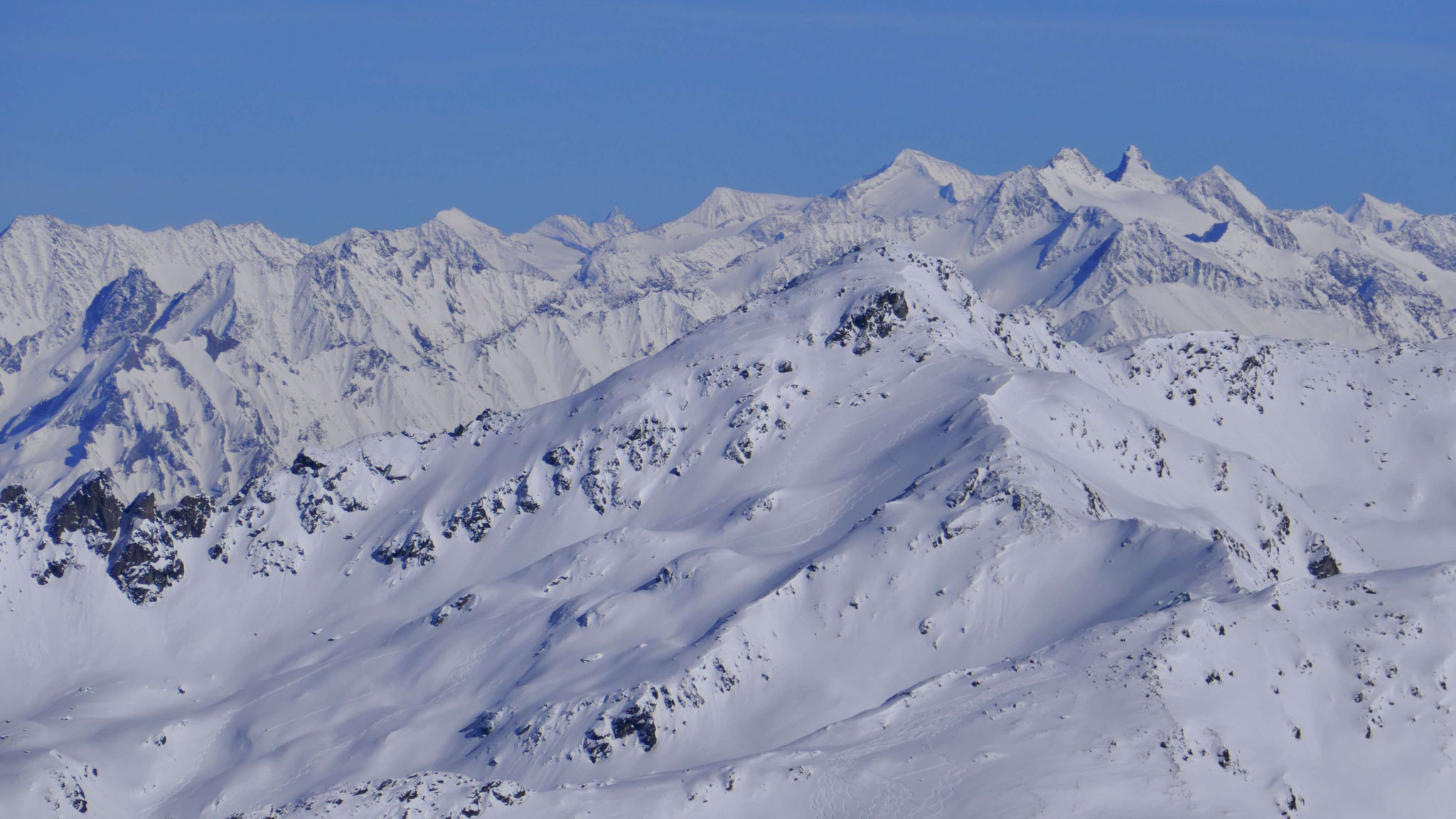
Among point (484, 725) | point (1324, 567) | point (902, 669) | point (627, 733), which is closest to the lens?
point (627, 733)

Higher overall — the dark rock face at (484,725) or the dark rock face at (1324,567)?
the dark rock face at (484,725)

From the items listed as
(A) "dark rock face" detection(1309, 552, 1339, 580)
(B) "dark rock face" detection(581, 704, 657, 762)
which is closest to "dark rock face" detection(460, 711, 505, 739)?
(B) "dark rock face" detection(581, 704, 657, 762)

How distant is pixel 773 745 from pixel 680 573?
128 feet

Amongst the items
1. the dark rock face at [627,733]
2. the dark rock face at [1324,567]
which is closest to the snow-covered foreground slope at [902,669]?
the dark rock face at [627,733]

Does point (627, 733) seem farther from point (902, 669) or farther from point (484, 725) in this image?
point (902, 669)

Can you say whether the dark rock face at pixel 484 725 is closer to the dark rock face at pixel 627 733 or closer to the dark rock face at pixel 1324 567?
the dark rock face at pixel 627 733

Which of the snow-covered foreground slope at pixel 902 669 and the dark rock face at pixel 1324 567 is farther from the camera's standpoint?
the dark rock face at pixel 1324 567

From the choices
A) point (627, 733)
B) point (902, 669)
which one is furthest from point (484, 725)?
point (902, 669)

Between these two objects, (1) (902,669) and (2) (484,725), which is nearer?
(1) (902,669)

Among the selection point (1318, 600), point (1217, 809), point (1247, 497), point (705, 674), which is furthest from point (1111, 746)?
point (1247, 497)

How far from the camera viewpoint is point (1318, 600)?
11225 centimetres

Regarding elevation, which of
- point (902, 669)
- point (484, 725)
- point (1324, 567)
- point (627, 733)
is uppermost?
point (484, 725)

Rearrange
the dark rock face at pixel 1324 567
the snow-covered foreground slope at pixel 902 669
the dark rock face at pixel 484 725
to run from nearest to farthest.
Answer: the snow-covered foreground slope at pixel 902 669 → the dark rock face at pixel 484 725 → the dark rock face at pixel 1324 567

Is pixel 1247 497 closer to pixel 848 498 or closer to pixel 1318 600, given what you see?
pixel 848 498
